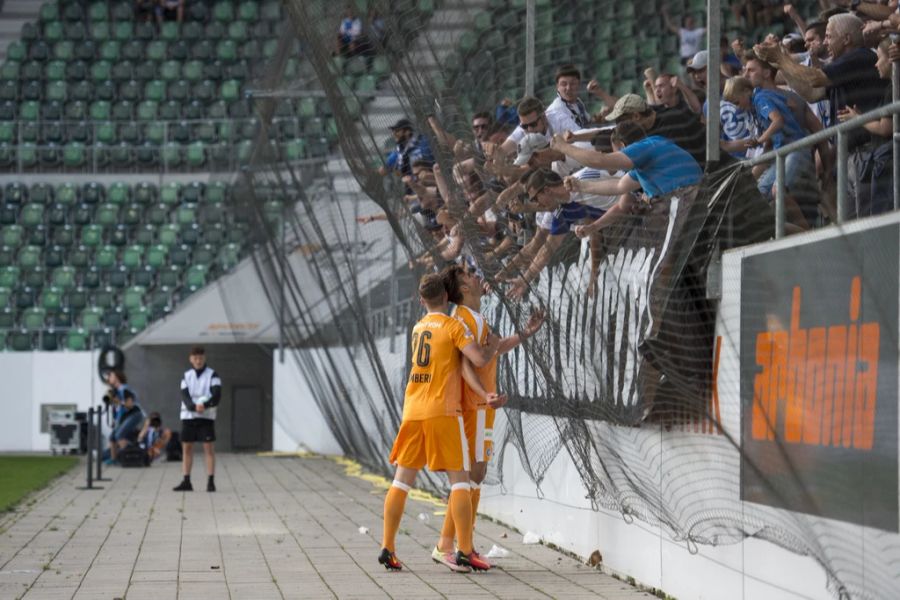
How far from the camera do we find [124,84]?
32.1 meters

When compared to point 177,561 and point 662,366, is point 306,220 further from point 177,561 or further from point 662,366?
point 662,366

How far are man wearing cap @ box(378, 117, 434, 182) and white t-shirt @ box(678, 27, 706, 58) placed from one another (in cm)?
394

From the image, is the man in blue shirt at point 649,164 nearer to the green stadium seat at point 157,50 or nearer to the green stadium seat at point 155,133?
the green stadium seat at point 155,133

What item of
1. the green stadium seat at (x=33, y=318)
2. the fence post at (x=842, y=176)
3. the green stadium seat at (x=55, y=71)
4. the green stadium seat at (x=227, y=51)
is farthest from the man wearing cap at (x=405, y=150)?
the green stadium seat at (x=55, y=71)

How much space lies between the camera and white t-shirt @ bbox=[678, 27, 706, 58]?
1403 centimetres

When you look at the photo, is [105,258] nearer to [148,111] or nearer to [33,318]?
[33,318]

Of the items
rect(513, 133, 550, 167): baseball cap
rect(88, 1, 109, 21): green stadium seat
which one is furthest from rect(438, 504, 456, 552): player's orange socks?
rect(88, 1, 109, 21): green stadium seat

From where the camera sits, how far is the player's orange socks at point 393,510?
28.9ft

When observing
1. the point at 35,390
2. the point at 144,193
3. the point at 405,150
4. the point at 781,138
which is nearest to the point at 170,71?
the point at 144,193

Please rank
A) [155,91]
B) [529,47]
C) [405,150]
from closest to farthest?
1. [529,47]
2. [405,150]
3. [155,91]

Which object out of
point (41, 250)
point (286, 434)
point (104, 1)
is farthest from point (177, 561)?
point (104, 1)

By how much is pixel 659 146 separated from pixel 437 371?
7.19 feet

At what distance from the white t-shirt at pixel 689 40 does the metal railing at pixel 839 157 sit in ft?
24.5

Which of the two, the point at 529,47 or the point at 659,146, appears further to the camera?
the point at 529,47
